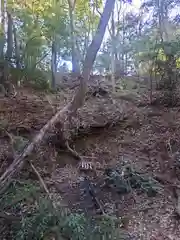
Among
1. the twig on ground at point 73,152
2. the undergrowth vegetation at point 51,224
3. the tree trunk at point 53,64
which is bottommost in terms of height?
the undergrowth vegetation at point 51,224

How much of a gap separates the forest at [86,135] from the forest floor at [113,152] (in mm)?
19

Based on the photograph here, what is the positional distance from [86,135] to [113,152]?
75 cm

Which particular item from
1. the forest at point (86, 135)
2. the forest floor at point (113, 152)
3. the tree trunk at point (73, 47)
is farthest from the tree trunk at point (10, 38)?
the tree trunk at point (73, 47)

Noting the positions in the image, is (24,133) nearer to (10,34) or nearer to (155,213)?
(155,213)

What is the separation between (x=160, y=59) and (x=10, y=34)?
4.84 metres

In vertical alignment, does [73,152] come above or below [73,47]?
below

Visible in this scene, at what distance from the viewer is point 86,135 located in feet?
21.1

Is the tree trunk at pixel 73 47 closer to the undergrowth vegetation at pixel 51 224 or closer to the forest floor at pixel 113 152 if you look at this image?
the forest floor at pixel 113 152

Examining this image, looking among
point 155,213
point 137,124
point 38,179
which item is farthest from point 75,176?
point 137,124

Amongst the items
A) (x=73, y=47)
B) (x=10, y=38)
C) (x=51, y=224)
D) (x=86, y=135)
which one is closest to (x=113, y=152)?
(x=86, y=135)

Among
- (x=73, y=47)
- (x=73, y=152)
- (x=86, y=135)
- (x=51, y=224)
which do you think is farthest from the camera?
(x=73, y=47)

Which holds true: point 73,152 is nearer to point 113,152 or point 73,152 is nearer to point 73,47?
point 113,152

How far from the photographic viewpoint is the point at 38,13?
9.80 metres

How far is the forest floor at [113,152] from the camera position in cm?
447
